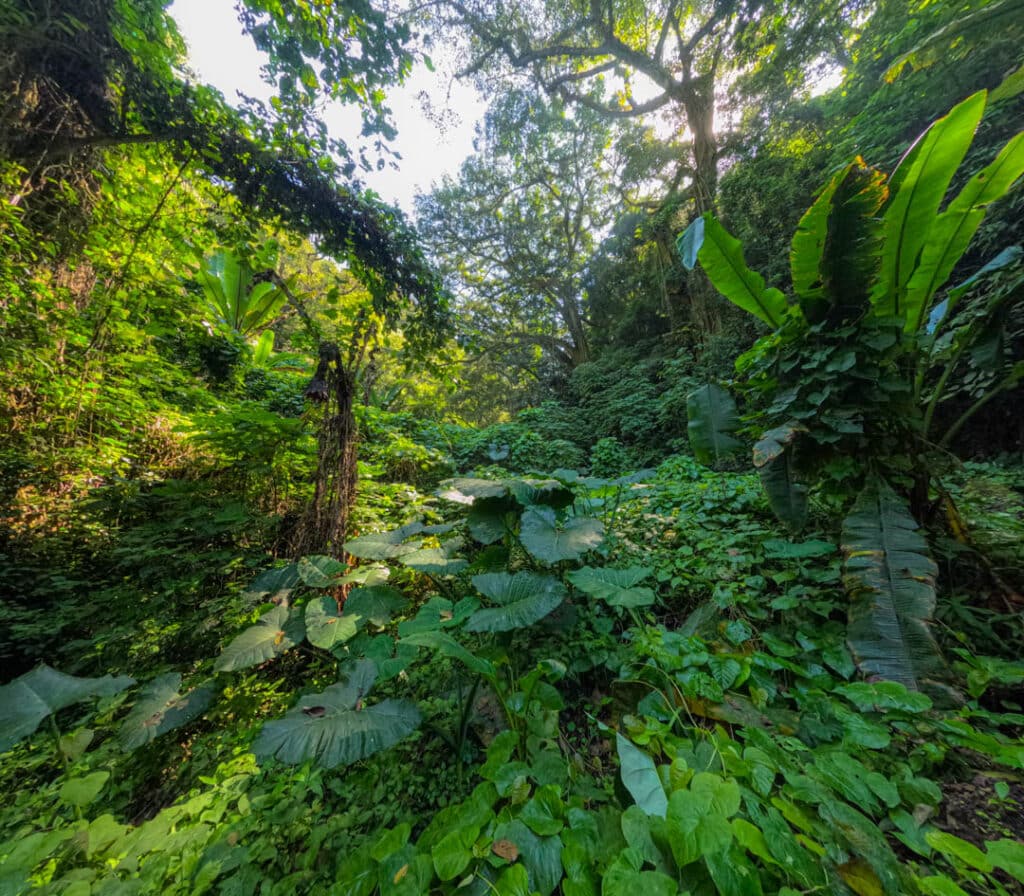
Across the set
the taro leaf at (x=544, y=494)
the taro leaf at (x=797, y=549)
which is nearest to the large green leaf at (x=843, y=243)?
the taro leaf at (x=797, y=549)

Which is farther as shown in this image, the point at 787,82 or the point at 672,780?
the point at 787,82

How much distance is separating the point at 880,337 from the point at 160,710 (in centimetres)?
344

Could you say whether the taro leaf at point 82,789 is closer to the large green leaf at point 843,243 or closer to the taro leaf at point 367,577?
the taro leaf at point 367,577

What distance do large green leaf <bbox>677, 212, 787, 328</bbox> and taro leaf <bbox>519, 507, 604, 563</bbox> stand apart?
158 cm

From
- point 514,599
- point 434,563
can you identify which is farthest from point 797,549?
point 434,563

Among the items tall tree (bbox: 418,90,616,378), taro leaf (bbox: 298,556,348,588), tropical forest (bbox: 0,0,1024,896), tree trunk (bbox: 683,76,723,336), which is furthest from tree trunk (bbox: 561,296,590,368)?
taro leaf (bbox: 298,556,348,588)

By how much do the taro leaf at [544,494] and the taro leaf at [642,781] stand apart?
110 centimetres

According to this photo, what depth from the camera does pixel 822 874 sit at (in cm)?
64

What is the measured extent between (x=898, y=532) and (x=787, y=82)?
25.9 ft

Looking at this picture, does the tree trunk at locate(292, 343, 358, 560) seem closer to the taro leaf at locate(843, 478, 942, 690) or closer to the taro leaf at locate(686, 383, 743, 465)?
the taro leaf at locate(686, 383, 743, 465)

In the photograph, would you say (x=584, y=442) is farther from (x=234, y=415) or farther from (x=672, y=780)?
(x=672, y=780)

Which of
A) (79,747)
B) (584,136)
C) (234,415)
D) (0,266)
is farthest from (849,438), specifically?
(584,136)

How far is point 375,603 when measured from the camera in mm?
1675

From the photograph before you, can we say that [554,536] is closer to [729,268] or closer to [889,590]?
[889,590]
